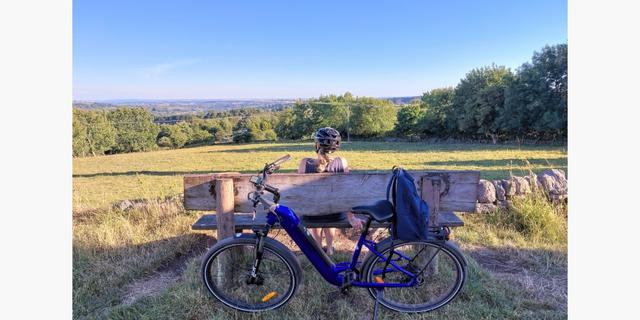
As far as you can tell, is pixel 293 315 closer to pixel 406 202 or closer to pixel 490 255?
pixel 406 202

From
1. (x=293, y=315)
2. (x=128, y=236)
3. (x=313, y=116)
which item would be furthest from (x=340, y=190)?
(x=313, y=116)

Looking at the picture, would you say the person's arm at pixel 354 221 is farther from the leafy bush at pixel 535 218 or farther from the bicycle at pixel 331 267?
the leafy bush at pixel 535 218

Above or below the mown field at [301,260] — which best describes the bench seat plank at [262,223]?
above

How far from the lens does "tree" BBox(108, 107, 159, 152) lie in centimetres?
4969

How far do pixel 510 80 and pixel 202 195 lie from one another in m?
41.3

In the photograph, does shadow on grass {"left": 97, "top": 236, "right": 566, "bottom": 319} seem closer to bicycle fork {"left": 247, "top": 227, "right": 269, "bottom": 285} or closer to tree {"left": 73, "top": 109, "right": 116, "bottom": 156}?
bicycle fork {"left": 247, "top": 227, "right": 269, "bottom": 285}

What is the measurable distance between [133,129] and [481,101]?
46.6 meters

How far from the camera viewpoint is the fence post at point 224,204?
10.5 feet

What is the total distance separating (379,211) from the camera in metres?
2.84

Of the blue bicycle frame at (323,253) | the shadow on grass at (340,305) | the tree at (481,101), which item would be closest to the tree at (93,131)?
the tree at (481,101)

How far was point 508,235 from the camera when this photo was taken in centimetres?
512

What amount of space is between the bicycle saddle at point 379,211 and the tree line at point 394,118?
1278 inches

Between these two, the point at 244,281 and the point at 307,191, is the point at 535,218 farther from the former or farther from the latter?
the point at 244,281

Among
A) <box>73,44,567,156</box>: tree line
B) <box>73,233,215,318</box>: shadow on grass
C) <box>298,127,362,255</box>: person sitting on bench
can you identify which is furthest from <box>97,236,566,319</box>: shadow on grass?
<box>73,44,567,156</box>: tree line
